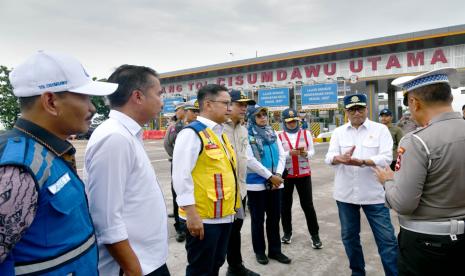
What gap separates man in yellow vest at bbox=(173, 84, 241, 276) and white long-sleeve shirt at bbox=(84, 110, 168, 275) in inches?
22.0

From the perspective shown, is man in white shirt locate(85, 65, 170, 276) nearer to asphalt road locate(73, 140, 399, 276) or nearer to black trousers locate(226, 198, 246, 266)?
black trousers locate(226, 198, 246, 266)

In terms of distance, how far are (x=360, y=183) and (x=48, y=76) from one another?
9.79 ft

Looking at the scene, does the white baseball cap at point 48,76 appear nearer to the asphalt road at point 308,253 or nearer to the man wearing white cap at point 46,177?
the man wearing white cap at point 46,177

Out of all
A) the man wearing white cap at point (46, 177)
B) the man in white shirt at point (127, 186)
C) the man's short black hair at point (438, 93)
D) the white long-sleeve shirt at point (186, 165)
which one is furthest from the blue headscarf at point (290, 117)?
the man wearing white cap at point (46, 177)

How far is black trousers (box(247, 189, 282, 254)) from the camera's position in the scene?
398cm

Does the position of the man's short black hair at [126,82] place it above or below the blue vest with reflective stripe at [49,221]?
above

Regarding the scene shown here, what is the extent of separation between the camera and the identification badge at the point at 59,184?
4.05 ft

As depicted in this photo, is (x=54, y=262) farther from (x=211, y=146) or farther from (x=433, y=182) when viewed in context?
(x=433, y=182)

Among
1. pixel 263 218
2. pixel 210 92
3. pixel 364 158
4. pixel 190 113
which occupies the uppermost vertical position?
pixel 210 92

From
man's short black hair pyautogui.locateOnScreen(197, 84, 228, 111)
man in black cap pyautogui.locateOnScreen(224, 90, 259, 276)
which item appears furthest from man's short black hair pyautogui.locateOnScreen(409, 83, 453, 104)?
man in black cap pyautogui.locateOnScreen(224, 90, 259, 276)

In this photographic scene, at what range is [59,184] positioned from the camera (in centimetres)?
128

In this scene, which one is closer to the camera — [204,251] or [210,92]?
[204,251]

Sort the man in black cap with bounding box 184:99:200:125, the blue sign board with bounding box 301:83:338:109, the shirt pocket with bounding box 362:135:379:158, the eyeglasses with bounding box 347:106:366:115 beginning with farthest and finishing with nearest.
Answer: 1. the blue sign board with bounding box 301:83:338:109
2. the man in black cap with bounding box 184:99:200:125
3. the eyeglasses with bounding box 347:106:366:115
4. the shirt pocket with bounding box 362:135:379:158

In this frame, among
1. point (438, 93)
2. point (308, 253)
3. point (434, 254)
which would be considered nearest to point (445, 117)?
point (438, 93)
